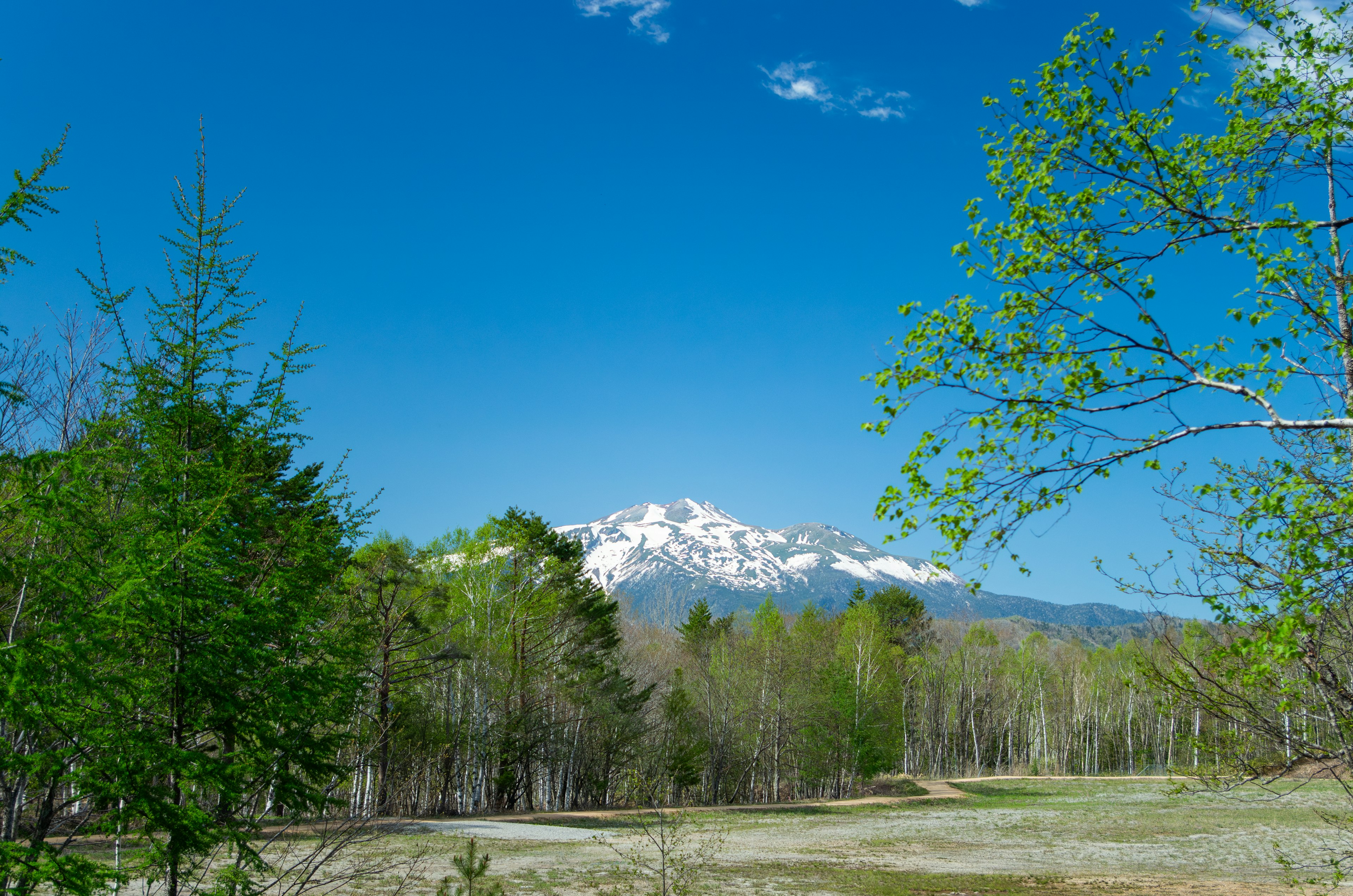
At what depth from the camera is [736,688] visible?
39.2 meters

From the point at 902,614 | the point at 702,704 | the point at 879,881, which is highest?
the point at 902,614

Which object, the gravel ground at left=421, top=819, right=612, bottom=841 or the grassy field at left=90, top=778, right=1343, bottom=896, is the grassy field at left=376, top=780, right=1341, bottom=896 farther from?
the gravel ground at left=421, top=819, right=612, bottom=841

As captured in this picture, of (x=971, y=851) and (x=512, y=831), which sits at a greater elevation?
(x=971, y=851)

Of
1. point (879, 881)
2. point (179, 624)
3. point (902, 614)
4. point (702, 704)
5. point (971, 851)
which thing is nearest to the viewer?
point (179, 624)

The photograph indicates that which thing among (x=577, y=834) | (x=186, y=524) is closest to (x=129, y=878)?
(x=186, y=524)

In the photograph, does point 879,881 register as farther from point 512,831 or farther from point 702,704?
point 702,704

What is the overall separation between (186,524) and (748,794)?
43636 mm

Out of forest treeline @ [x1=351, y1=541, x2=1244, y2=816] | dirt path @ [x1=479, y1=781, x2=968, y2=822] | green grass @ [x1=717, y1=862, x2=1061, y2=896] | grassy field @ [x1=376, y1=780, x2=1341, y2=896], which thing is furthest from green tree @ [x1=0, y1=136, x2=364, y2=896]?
dirt path @ [x1=479, y1=781, x2=968, y2=822]

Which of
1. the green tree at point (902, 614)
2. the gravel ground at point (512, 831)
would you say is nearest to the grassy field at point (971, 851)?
the gravel ground at point (512, 831)

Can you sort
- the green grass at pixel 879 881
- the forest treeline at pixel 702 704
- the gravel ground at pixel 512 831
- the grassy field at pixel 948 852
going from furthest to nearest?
the forest treeline at pixel 702 704, the gravel ground at pixel 512 831, the grassy field at pixel 948 852, the green grass at pixel 879 881

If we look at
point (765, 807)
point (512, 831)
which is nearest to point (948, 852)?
point (512, 831)

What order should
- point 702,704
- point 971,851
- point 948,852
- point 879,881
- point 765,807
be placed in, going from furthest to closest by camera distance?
point 702,704
point 765,807
point 971,851
point 948,852
point 879,881

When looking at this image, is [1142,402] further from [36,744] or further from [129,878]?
[36,744]

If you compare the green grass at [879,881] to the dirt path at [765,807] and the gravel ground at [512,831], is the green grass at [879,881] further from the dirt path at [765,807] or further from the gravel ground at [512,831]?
the gravel ground at [512,831]
